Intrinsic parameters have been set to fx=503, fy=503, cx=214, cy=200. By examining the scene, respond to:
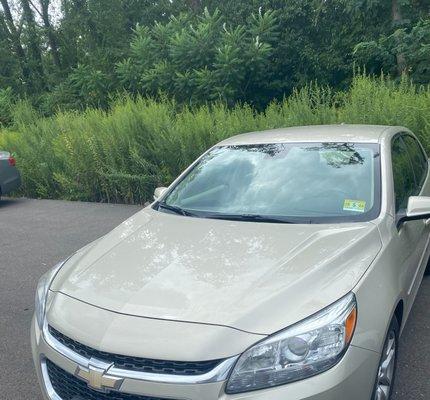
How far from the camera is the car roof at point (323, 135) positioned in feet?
12.8

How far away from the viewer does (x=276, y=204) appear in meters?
3.49

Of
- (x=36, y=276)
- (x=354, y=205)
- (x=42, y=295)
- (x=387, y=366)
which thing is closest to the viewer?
(x=387, y=366)

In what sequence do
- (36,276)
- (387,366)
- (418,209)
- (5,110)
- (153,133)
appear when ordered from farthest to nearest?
(5,110) → (153,133) → (36,276) → (418,209) → (387,366)

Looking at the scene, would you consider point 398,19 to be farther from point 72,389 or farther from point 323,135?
point 72,389

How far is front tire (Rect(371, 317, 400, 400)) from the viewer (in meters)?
2.63

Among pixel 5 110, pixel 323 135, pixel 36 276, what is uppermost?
pixel 323 135

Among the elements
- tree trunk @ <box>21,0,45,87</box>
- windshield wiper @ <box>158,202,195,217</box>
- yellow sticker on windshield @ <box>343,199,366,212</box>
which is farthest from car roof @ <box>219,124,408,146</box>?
tree trunk @ <box>21,0,45,87</box>

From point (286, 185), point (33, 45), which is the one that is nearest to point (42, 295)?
point (286, 185)

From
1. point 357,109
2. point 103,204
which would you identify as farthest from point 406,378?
point 103,204

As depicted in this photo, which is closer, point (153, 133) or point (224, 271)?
point (224, 271)

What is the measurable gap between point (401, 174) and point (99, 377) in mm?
2638

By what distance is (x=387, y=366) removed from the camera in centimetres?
278

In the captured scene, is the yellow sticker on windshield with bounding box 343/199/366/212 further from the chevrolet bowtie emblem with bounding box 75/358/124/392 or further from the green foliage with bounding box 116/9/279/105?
the green foliage with bounding box 116/9/279/105

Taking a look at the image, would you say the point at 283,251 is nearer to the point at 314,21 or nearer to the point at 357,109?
the point at 357,109
